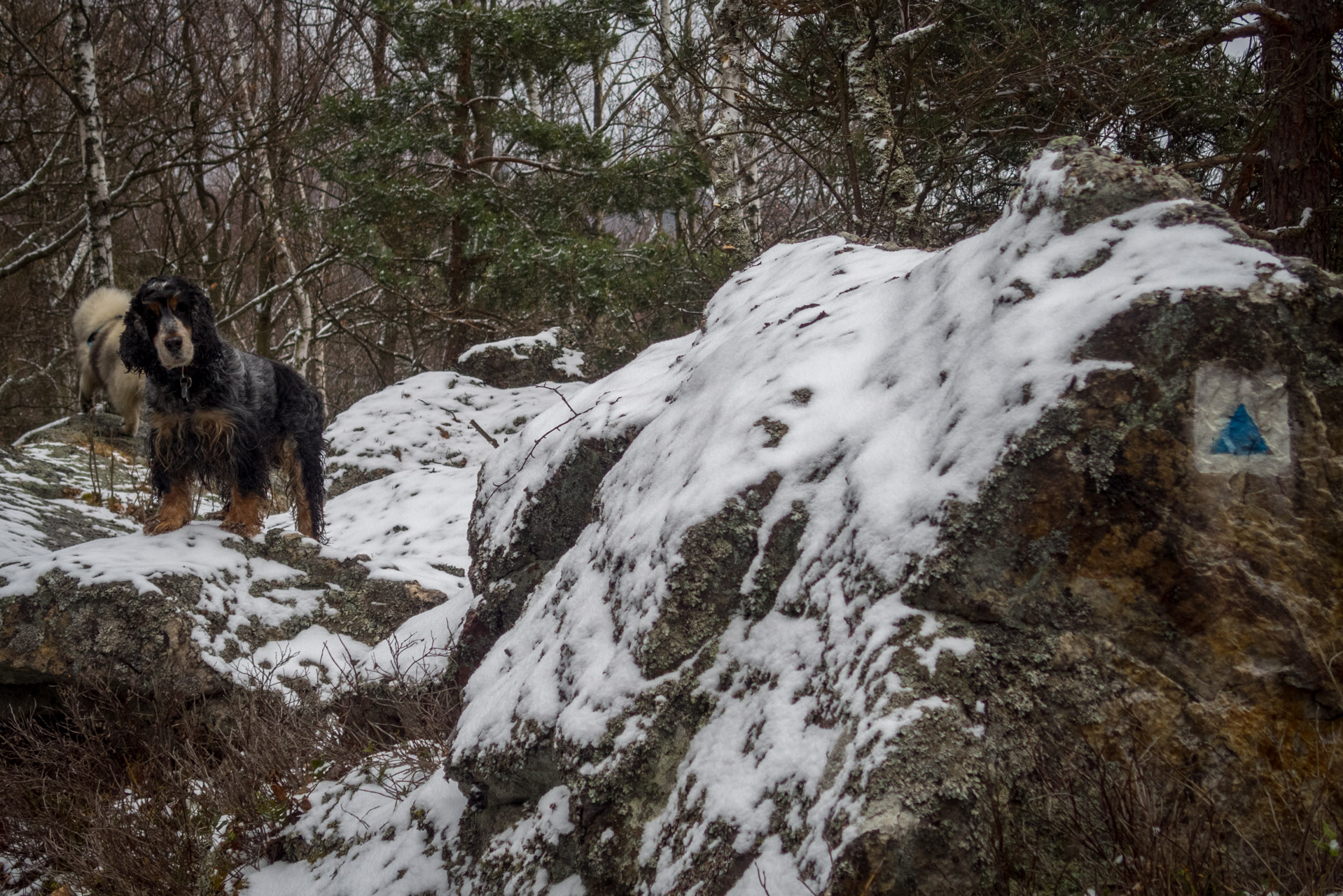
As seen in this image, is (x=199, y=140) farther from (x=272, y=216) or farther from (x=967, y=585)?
(x=967, y=585)

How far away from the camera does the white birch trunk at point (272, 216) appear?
11.7 meters

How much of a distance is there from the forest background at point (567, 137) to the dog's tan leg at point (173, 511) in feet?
13.5

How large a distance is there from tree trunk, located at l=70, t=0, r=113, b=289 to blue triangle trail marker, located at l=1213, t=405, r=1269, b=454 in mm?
9788

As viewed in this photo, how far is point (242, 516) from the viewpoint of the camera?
477 centimetres

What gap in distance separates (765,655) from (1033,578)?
59cm

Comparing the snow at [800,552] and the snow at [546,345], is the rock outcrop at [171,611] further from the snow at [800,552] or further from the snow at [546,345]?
the snow at [546,345]

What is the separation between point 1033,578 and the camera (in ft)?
5.05

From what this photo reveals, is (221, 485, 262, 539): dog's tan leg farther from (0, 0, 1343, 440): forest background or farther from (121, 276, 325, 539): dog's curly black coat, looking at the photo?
(0, 0, 1343, 440): forest background

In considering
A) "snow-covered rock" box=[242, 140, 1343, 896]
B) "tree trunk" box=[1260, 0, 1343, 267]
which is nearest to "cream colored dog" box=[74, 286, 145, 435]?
"snow-covered rock" box=[242, 140, 1343, 896]

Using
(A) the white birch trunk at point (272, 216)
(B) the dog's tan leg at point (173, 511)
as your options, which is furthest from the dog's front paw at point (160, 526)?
(A) the white birch trunk at point (272, 216)

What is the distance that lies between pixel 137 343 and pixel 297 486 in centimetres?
150

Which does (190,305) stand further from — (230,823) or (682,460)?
(682,460)

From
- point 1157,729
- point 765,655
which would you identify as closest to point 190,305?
point 765,655

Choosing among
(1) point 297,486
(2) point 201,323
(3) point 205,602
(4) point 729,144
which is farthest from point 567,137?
(3) point 205,602
